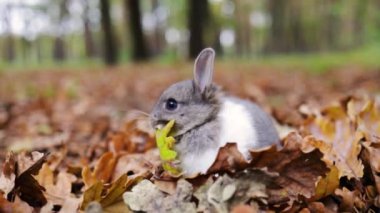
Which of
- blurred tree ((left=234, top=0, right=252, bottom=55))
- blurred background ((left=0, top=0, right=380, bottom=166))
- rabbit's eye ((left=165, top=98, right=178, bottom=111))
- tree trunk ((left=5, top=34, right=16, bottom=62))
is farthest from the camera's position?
tree trunk ((left=5, top=34, right=16, bottom=62))

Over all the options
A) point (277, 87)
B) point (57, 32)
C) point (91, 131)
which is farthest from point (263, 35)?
point (91, 131)

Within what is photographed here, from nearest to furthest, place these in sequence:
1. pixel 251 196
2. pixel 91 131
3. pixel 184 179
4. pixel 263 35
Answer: pixel 251 196 → pixel 184 179 → pixel 91 131 → pixel 263 35

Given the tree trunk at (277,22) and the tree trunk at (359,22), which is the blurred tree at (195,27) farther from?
the tree trunk at (359,22)

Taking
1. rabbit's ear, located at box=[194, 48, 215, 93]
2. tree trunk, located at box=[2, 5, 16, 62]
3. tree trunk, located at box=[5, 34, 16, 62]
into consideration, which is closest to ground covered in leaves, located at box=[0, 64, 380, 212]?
rabbit's ear, located at box=[194, 48, 215, 93]

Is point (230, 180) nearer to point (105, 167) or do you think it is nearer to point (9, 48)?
point (105, 167)

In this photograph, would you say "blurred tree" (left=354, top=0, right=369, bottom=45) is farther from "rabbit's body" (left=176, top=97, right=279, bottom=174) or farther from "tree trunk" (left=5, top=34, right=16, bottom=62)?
"rabbit's body" (left=176, top=97, right=279, bottom=174)

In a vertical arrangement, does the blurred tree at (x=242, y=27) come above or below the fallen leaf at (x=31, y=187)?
below

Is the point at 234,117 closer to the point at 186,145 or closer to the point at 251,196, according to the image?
the point at 186,145

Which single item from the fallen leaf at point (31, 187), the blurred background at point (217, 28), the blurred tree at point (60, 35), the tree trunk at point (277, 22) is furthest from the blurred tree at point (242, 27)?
the fallen leaf at point (31, 187)
